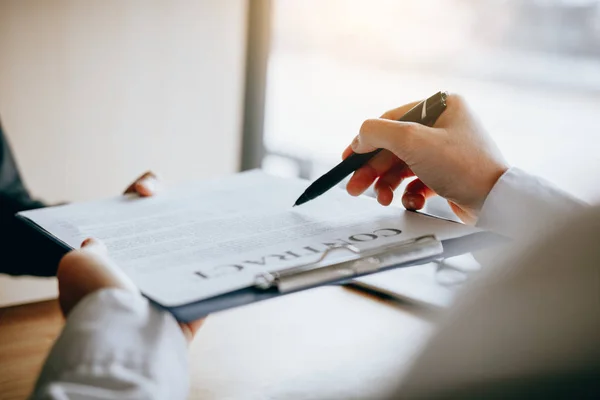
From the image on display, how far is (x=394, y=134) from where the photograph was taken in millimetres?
722

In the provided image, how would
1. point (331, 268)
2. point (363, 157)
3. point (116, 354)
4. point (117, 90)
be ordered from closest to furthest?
point (116, 354), point (331, 268), point (363, 157), point (117, 90)

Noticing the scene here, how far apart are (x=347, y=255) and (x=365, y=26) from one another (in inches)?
34.1

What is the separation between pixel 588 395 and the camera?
286 mm

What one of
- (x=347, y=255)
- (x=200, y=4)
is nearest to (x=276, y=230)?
(x=347, y=255)

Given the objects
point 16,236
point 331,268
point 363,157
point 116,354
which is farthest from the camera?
point 16,236

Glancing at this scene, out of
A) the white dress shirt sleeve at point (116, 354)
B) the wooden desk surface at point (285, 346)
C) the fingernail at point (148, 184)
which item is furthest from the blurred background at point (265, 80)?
the white dress shirt sleeve at point (116, 354)

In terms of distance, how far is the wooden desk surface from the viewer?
0.76m

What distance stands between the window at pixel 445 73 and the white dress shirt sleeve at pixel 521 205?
0.36 metres

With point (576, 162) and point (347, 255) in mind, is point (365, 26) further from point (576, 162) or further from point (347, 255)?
point (347, 255)

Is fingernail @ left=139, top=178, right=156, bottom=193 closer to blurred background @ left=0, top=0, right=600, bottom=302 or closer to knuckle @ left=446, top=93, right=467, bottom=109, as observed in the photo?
knuckle @ left=446, top=93, right=467, bottom=109

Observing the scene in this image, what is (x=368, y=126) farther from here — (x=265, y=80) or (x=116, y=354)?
(x=265, y=80)

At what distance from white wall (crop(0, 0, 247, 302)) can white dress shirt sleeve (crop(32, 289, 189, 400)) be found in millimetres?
931

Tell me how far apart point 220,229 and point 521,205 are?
0.30 metres

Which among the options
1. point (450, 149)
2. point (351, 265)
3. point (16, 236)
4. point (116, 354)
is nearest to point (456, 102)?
point (450, 149)
